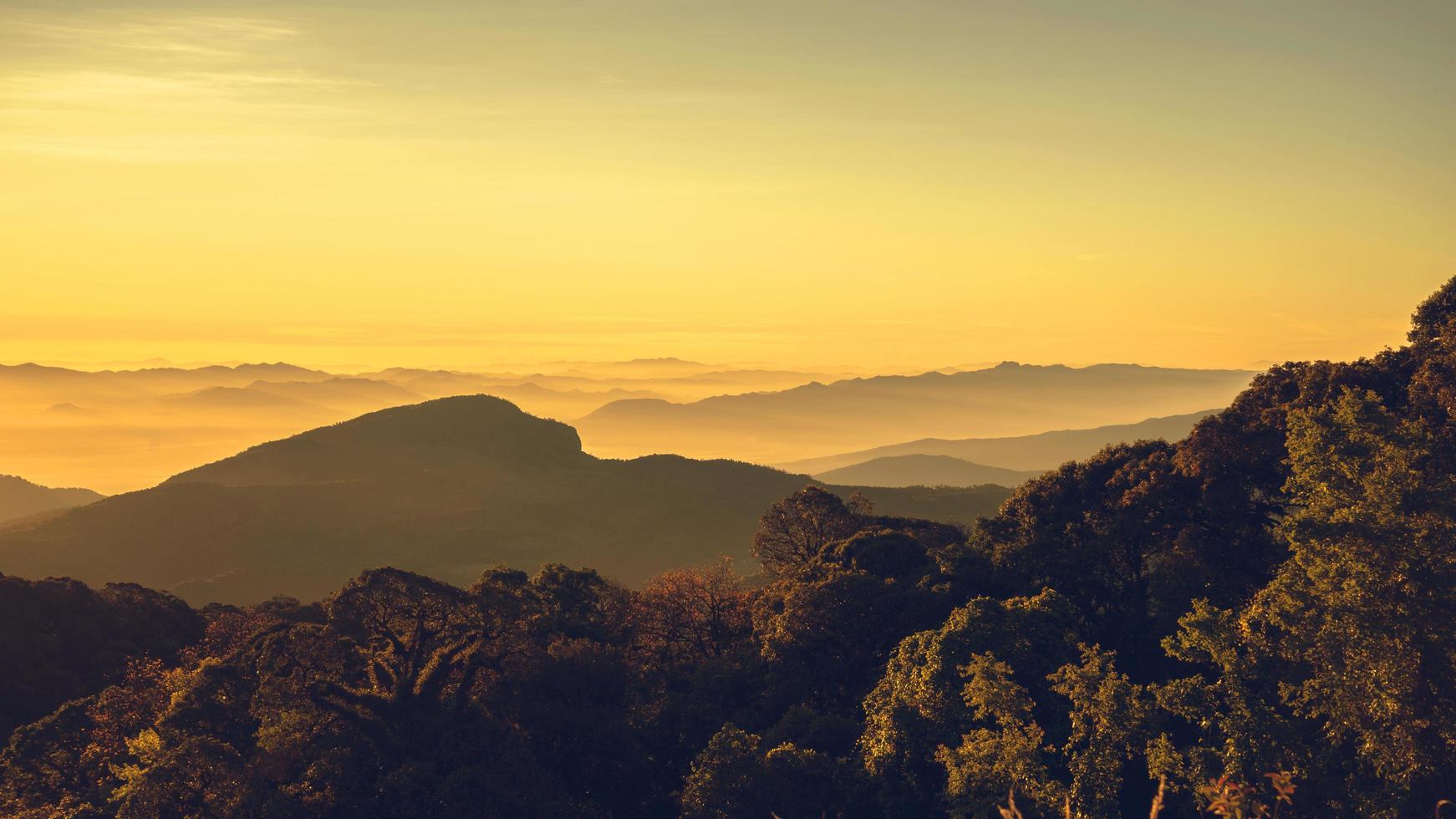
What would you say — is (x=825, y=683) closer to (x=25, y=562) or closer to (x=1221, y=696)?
(x=1221, y=696)

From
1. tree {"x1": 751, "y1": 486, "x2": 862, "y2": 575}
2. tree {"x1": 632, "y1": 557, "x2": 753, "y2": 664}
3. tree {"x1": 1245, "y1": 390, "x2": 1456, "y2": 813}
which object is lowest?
tree {"x1": 632, "y1": 557, "x2": 753, "y2": 664}

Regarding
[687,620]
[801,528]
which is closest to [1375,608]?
[687,620]

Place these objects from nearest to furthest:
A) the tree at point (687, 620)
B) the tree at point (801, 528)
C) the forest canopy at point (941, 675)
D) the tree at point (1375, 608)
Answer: the tree at point (1375, 608) → the forest canopy at point (941, 675) → the tree at point (687, 620) → the tree at point (801, 528)

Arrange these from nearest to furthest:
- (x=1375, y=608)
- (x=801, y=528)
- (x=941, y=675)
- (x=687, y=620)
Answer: (x=1375, y=608)
(x=941, y=675)
(x=687, y=620)
(x=801, y=528)

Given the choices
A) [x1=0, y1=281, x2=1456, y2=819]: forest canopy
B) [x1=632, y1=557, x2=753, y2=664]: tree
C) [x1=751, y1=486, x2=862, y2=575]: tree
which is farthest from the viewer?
[x1=751, y1=486, x2=862, y2=575]: tree

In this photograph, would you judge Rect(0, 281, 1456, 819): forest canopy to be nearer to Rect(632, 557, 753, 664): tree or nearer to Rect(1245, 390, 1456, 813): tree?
Rect(1245, 390, 1456, 813): tree

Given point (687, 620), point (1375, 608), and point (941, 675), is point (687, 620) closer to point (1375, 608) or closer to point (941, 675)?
point (941, 675)

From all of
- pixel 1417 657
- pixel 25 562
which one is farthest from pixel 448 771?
pixel 25 562

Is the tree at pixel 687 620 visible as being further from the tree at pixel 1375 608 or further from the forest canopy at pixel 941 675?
the tree at pixel 1375 608

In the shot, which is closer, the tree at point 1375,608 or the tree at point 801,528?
the tree at point 1375,608

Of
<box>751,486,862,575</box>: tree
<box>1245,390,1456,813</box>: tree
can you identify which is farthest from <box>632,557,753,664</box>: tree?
<box>1245,390,1456,813</box>: tree

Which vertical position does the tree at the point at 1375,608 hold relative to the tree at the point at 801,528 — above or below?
above

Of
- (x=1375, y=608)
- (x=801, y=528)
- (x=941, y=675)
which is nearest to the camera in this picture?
(x=1375, y=608)

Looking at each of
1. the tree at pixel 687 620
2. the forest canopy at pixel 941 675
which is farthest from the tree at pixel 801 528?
the forest canopy at pixel 941 675
